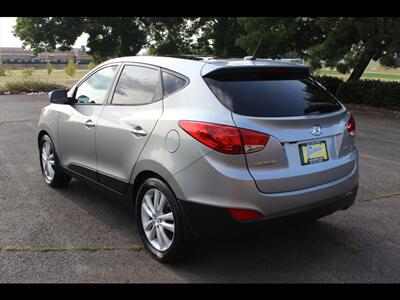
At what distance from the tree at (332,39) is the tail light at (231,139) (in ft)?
38.1

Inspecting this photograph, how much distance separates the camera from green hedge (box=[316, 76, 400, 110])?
14086mm

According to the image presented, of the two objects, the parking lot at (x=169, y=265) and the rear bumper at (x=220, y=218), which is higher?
the rear bumper at (x=220, y=218)

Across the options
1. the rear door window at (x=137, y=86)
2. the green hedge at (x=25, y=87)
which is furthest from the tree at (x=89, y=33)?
the rear door window at (x=137, y=86)

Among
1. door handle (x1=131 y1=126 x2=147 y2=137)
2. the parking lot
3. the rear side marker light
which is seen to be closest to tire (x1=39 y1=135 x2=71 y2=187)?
the parking lot

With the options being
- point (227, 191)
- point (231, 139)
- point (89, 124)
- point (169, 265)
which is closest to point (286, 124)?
point (231, 139)

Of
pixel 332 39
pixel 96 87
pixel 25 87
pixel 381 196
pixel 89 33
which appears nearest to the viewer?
pixel 96 87

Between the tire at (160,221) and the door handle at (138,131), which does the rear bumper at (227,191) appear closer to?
the tire at (160,221)

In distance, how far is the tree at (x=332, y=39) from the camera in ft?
44.3

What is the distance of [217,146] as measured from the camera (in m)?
3.14

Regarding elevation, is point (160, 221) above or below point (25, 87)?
above

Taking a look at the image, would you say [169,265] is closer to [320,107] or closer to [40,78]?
[320,107]

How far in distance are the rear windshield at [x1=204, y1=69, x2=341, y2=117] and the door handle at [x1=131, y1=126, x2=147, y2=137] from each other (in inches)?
27.7

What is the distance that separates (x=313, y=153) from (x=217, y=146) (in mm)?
830
